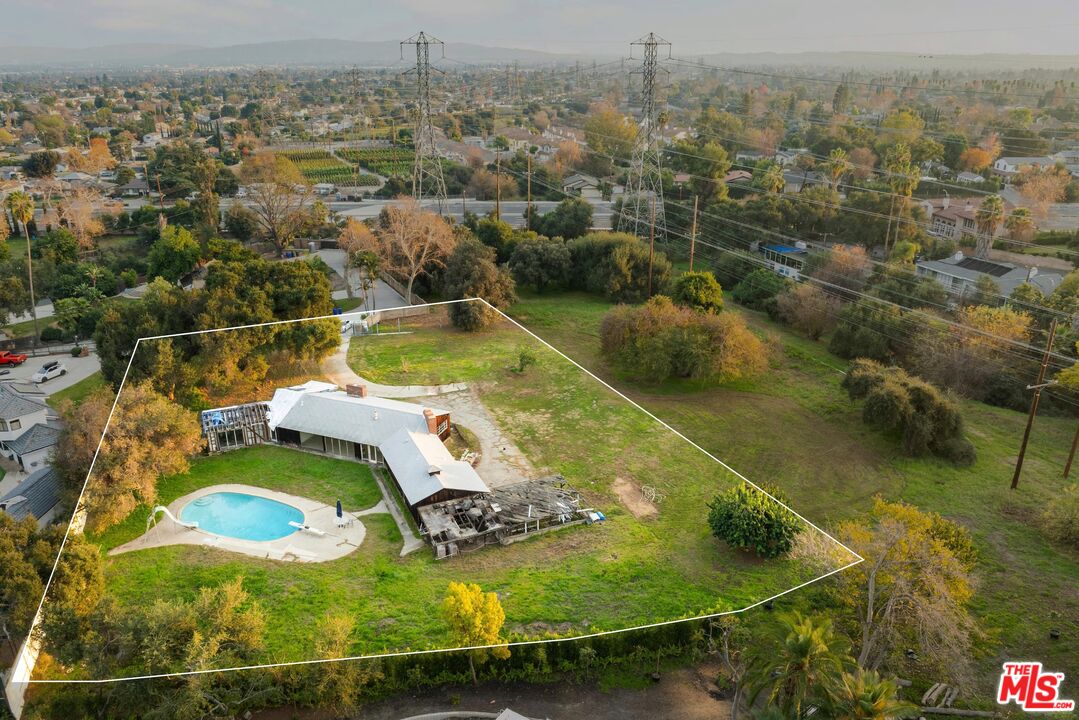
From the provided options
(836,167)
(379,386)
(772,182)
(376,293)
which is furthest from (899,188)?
(379,386)

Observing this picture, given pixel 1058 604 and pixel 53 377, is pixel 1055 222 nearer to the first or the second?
pixel 1058 604

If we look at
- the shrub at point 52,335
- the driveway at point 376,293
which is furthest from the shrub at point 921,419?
the shrub at point 52,335

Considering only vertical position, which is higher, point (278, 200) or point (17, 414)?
point (278, 200)

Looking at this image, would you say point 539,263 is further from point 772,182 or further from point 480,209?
point 772,182

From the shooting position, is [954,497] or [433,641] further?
[954,497]

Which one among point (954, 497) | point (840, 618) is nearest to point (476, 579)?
point (840, 618)
